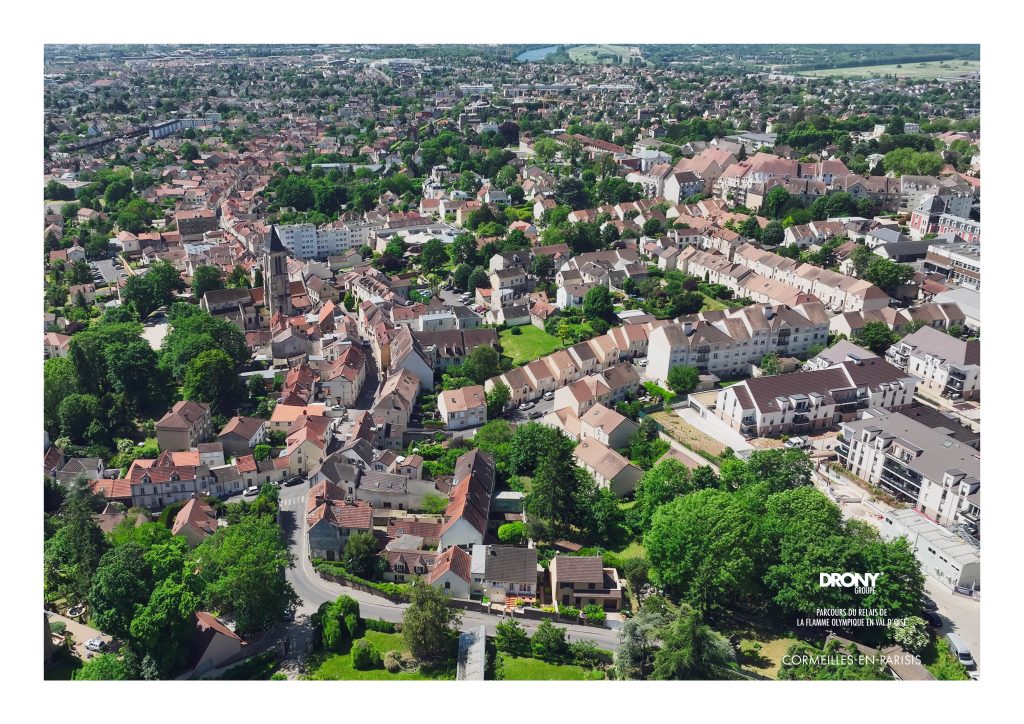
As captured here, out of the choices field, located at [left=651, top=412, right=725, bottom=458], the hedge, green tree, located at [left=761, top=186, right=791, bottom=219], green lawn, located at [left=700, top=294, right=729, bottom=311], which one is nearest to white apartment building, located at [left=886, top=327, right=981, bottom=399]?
green lawn, located at [left=700, top=294, right=729, bottom=311]

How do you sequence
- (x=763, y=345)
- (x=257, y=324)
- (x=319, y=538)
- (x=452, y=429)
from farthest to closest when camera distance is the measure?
1. (x=257, y=324)
2. (x=763, y=345)
3. (x=452, y=429)
4. (x=319, y=538)

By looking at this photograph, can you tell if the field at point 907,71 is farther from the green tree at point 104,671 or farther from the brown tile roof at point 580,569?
the green tree at point 104,671

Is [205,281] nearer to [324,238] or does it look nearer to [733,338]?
[324,238]

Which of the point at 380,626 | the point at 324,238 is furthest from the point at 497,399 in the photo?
the point at 324,238

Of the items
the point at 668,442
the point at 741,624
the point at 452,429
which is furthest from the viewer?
the point at 452,429

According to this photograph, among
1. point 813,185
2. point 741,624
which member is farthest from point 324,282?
point 813,185

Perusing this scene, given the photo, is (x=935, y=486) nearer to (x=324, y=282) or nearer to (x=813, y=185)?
(x=324, y=282)

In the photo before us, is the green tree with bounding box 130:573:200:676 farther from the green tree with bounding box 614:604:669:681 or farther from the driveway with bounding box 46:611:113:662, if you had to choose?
the green tree with bounding box 614:604:669:681
